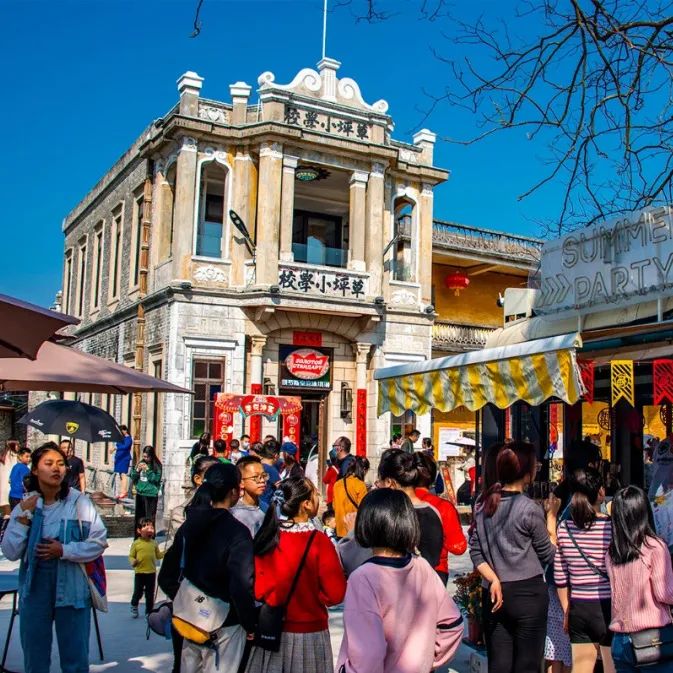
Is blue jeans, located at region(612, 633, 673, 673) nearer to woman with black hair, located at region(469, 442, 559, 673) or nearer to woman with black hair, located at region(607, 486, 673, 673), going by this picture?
woman with black hair, located at region(607, 486, 673, 673)

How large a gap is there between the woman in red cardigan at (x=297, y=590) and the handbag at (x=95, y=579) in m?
1.58

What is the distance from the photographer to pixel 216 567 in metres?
4.24

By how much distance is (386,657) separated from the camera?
3.29 meters

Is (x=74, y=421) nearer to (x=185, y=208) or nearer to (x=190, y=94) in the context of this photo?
(x=185, y=208)

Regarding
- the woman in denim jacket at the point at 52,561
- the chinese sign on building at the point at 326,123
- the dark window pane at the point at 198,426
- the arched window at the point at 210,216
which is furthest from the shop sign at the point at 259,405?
the woman in denim jacket at the point at 52,561

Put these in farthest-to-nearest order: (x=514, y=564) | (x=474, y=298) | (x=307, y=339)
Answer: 1. (x=474, y=298)
2. (x=307, y=339)
3. (x=514, y=564)

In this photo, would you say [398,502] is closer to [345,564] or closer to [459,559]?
[345,564]

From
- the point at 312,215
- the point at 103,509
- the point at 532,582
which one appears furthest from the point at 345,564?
the point at 312,215

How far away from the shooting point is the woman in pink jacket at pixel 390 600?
3170mm

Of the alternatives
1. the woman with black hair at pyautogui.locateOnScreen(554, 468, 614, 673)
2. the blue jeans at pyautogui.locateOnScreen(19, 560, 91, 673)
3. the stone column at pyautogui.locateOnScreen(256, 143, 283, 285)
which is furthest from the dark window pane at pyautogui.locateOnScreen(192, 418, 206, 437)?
the woman with black hair at pyautogui.locateOnScreen(554, 468, 614, 673)

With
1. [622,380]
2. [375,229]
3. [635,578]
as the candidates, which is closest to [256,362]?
[375,229]

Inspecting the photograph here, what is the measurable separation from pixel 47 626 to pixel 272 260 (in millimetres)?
15160

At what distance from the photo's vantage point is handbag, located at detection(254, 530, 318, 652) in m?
4.04

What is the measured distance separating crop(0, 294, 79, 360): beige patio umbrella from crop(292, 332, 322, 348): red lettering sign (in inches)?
628
